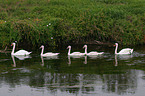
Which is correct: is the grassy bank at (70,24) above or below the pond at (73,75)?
above

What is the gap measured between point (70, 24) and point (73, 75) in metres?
13.7

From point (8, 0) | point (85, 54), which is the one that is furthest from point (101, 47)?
point (8, 0)

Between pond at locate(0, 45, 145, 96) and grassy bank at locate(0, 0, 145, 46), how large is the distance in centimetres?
471

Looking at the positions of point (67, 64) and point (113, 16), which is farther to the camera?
point (113, 16)

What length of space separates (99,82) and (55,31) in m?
14.5

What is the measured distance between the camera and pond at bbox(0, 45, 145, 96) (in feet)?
45.0

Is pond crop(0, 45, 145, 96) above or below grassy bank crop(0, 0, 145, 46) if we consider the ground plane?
below

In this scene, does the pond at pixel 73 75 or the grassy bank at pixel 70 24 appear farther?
the grassy bank at pixel 70 24

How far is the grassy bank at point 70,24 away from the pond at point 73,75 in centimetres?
471

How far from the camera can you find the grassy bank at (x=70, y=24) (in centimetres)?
2699

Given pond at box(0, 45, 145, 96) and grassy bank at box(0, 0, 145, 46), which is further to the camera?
grassy bank at box(0, 0, 145, 46)

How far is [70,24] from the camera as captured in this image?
2959cm

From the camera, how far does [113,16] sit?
30.9 m

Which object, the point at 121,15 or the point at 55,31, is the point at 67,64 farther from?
the point at 121,15
